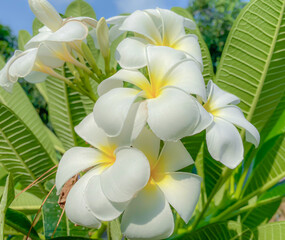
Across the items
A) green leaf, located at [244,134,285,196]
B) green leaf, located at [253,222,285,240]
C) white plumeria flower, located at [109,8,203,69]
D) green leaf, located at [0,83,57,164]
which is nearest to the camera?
white plumeria flower, located at [109,8,203,69]

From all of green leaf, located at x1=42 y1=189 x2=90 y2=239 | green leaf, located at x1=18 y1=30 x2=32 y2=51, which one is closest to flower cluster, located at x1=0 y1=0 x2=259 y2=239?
green leaf, located at x1=42 y1=189 x2=90 y2=239

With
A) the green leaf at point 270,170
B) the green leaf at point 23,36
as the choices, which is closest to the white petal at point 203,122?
the green leaf at point 270,170

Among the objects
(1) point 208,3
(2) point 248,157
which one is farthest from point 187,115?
(1) point 208,3

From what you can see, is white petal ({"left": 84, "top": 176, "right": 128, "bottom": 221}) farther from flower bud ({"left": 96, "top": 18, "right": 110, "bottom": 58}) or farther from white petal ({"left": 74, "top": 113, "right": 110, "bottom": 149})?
flower bud ({"left": 96, "top": 18, "right": 110, "bottom": 58})

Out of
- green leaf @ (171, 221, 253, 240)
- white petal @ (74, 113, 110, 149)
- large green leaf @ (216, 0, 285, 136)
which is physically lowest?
green leaf @ (171, 221, 253, 240)

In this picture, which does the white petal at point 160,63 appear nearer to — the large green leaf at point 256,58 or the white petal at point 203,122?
the white petal at point 203,122

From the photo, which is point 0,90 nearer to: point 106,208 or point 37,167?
point 37,167

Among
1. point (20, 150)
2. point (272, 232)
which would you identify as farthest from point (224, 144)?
point (20, 150)

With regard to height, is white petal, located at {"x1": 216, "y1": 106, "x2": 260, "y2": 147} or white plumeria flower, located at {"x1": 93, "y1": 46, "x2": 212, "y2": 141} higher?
white plumeria flower, located at {"x1": 93, "y1": 46, "x2": 212, "y2": 141}
